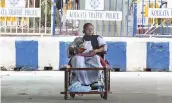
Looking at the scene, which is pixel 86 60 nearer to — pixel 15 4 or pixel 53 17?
pixel 53 17

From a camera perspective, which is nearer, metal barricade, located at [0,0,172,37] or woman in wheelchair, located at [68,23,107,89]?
woman in wheelchair, located at [68,23,107,89]

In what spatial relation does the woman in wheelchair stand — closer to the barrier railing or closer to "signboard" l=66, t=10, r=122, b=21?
"signboard" l=66, t=10, r=122, b=21

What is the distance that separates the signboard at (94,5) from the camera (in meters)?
11.8

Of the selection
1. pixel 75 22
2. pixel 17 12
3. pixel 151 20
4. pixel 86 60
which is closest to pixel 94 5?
pixel 75 22

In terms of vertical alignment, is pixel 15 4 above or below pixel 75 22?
above

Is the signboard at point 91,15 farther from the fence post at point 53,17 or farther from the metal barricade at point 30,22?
the metal barricade at point 30,22

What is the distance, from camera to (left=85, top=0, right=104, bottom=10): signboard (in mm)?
11828

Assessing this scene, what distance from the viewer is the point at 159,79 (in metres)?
10.3

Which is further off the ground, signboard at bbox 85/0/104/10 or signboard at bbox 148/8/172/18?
signboard at bbox 85/0/104/10

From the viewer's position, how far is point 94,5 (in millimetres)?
11844

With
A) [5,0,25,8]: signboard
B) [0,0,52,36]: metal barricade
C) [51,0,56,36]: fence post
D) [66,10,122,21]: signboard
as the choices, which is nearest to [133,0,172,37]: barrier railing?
[66,10,122,21]: signboard

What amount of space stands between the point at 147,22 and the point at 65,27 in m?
2.18

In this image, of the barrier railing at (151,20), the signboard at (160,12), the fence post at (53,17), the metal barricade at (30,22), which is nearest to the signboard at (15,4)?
the metal barricade at (30,22)

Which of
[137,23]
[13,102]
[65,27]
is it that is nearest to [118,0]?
[137,23]
